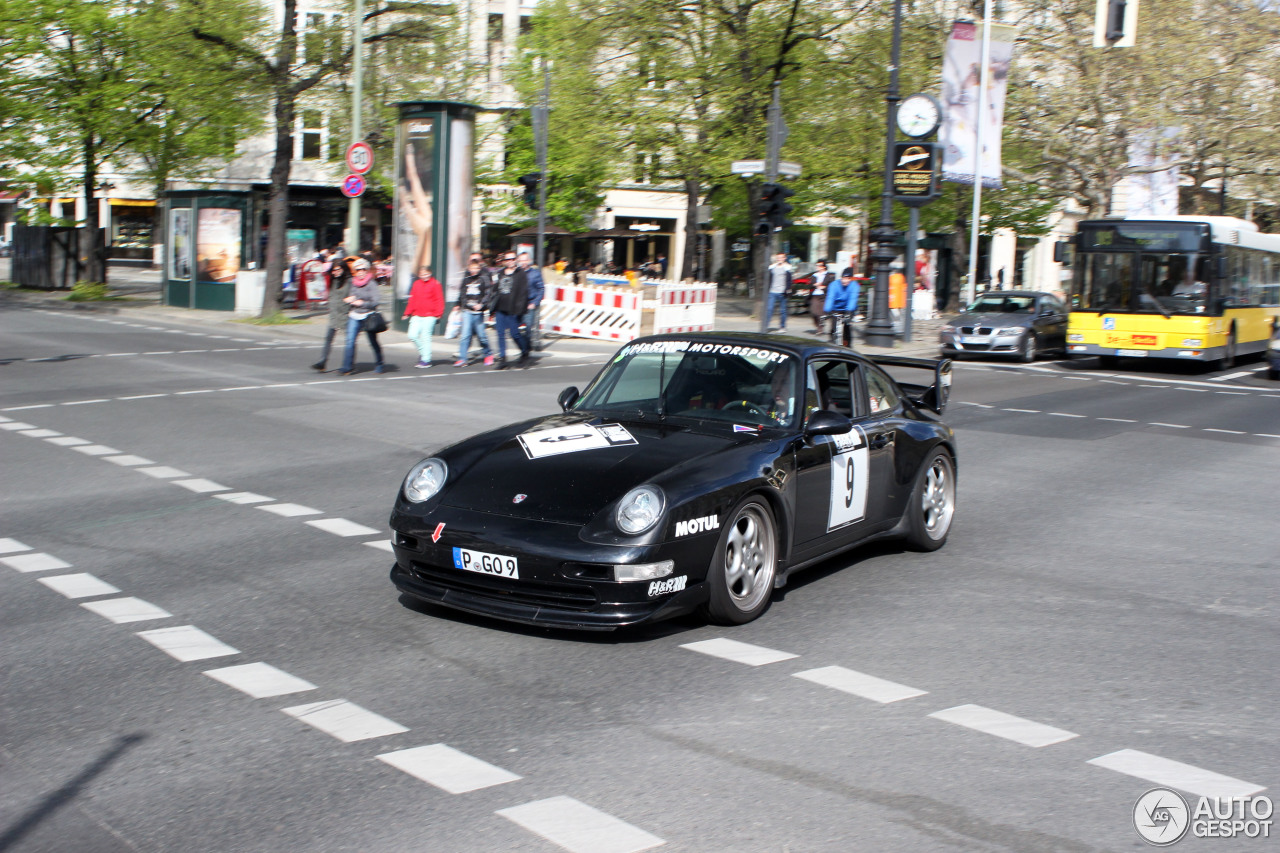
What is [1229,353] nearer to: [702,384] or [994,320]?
[994,320]

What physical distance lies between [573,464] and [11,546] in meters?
3.82

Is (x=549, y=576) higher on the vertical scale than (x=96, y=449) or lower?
higher

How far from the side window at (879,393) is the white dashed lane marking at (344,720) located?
13.1ft

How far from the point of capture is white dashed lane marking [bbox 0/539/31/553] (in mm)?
7691

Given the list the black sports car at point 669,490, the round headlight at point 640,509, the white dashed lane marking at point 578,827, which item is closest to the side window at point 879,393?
the black sports car at point 669,490

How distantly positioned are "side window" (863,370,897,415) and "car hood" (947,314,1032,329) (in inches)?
792

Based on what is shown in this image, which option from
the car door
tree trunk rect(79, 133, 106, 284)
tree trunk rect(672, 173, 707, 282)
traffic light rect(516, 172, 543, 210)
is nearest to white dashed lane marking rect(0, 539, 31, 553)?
the car door

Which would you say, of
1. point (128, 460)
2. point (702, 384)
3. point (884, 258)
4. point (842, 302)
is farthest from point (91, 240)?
point (702, 384)

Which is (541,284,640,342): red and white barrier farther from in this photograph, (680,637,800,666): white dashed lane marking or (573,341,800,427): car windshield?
(680,637,800,666): white dashed lane marking

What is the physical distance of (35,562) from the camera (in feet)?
24.3

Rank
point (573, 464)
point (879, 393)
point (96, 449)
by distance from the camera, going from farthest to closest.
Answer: point (96, 449) < point (879, 393) < point (573, 464)

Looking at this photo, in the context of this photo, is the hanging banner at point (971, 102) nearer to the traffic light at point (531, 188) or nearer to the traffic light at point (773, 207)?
the traffic light at point (531, 188)

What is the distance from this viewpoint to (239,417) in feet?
45.5

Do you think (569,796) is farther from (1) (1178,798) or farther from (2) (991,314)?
(2) (991,314)
